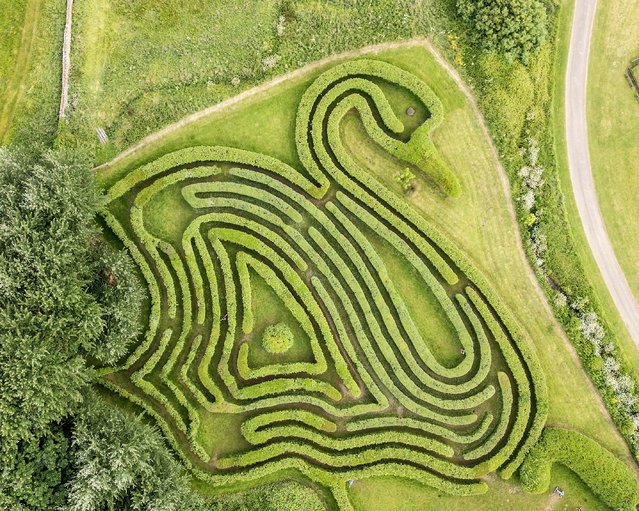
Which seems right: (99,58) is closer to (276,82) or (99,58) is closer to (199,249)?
(276,82)

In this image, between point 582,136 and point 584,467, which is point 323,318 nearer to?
point 584,467

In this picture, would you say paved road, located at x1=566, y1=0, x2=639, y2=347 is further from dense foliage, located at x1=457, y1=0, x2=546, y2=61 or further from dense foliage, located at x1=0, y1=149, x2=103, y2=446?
dense foliage, located at x1=0, y1=149, x2=103, y2=446

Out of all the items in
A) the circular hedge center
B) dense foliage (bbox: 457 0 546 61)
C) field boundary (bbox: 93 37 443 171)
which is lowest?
the circular hedge center

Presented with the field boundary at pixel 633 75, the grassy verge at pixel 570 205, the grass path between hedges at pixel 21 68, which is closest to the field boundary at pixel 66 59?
the grass path between hedges at pixel 21 68

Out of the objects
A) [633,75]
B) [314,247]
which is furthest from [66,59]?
[633,75]

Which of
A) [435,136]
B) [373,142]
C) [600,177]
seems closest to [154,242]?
[373,142]

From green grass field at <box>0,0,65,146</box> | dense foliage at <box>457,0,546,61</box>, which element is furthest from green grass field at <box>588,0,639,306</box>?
green grass field at <box>0,0,65,146</box>
